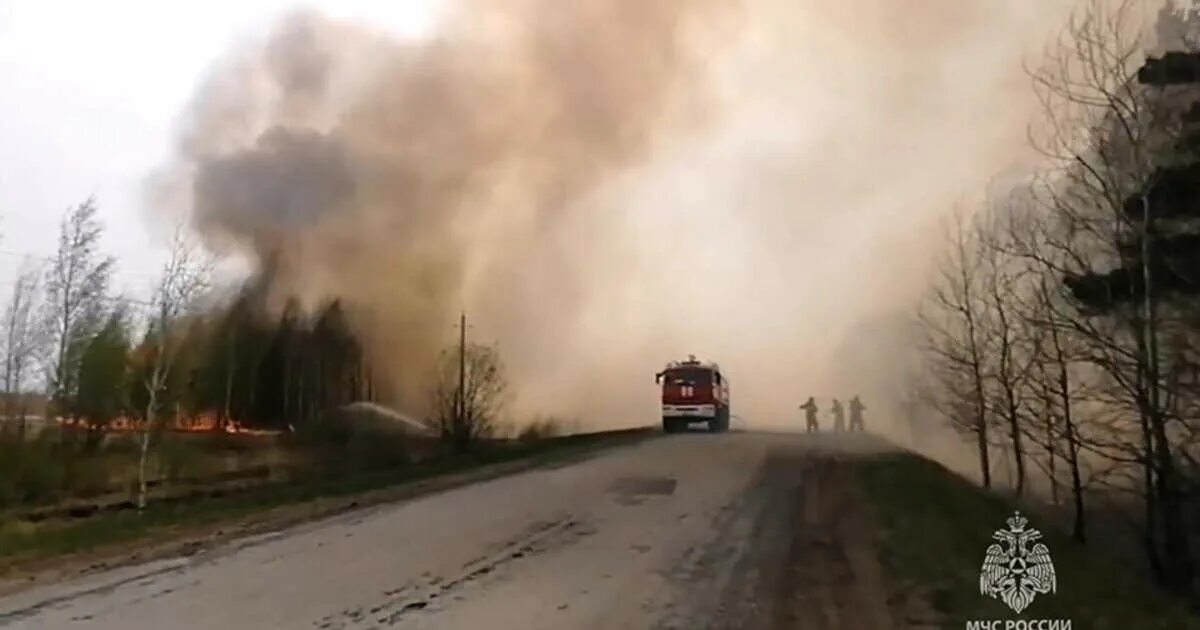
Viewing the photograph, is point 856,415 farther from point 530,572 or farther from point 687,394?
point 530,572

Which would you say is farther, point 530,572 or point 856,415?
point 856,415

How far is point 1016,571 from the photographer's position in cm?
849

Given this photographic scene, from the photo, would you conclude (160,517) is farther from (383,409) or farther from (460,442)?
(383,409)

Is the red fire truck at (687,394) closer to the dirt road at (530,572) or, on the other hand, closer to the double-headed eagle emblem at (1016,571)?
the dirt road at (530,572)

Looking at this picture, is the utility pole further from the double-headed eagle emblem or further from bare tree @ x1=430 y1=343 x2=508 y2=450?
the double-headed eagle emblem

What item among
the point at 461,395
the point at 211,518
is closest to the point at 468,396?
the point at 461,395

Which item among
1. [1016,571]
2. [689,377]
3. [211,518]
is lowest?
[1016,571]

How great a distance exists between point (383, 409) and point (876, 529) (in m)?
20.7

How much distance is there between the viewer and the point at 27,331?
25641 mm

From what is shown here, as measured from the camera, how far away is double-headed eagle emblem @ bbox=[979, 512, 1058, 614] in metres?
7.83

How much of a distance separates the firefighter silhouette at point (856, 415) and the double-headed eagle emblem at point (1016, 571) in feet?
63.3

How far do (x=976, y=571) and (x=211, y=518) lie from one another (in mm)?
9487

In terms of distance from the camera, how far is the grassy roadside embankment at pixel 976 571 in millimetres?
7477

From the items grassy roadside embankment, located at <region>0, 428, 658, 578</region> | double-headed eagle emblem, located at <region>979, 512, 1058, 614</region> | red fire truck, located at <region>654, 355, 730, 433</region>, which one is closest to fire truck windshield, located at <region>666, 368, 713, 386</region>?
red fire truck, located at <region>654, 355, 730, 433</region>
